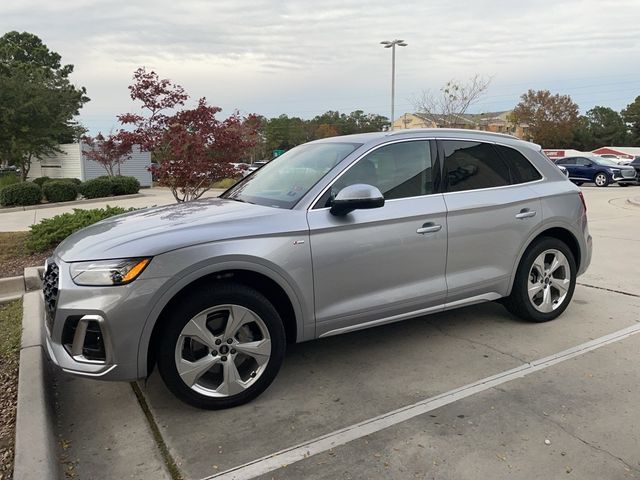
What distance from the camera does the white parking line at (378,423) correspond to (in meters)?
2.75

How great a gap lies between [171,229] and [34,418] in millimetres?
1305

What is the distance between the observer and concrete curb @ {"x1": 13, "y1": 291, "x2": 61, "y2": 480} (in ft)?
8.43

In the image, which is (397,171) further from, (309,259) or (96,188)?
(96,188)

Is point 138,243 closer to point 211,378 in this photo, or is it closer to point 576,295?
point 211,378

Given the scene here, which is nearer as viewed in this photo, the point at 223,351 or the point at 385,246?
the point at 223,351

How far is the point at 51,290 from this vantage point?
10.5 ft

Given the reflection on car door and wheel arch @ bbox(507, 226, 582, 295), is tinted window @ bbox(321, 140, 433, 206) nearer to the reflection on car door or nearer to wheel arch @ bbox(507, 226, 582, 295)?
the reflection on car door

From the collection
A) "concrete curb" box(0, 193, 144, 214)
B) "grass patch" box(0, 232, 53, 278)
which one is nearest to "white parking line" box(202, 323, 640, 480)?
"grass patch" box(0, 232, 53, 278)

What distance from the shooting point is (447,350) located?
4.23m

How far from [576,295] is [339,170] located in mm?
Answer: 3468

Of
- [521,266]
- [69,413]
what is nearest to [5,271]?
[69,413]

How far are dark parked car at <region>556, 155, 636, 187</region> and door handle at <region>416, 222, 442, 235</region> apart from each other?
24.8 meters

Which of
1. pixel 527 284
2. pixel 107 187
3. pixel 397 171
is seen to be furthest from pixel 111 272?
pixel 107 187

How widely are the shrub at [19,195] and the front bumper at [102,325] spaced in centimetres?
1764
